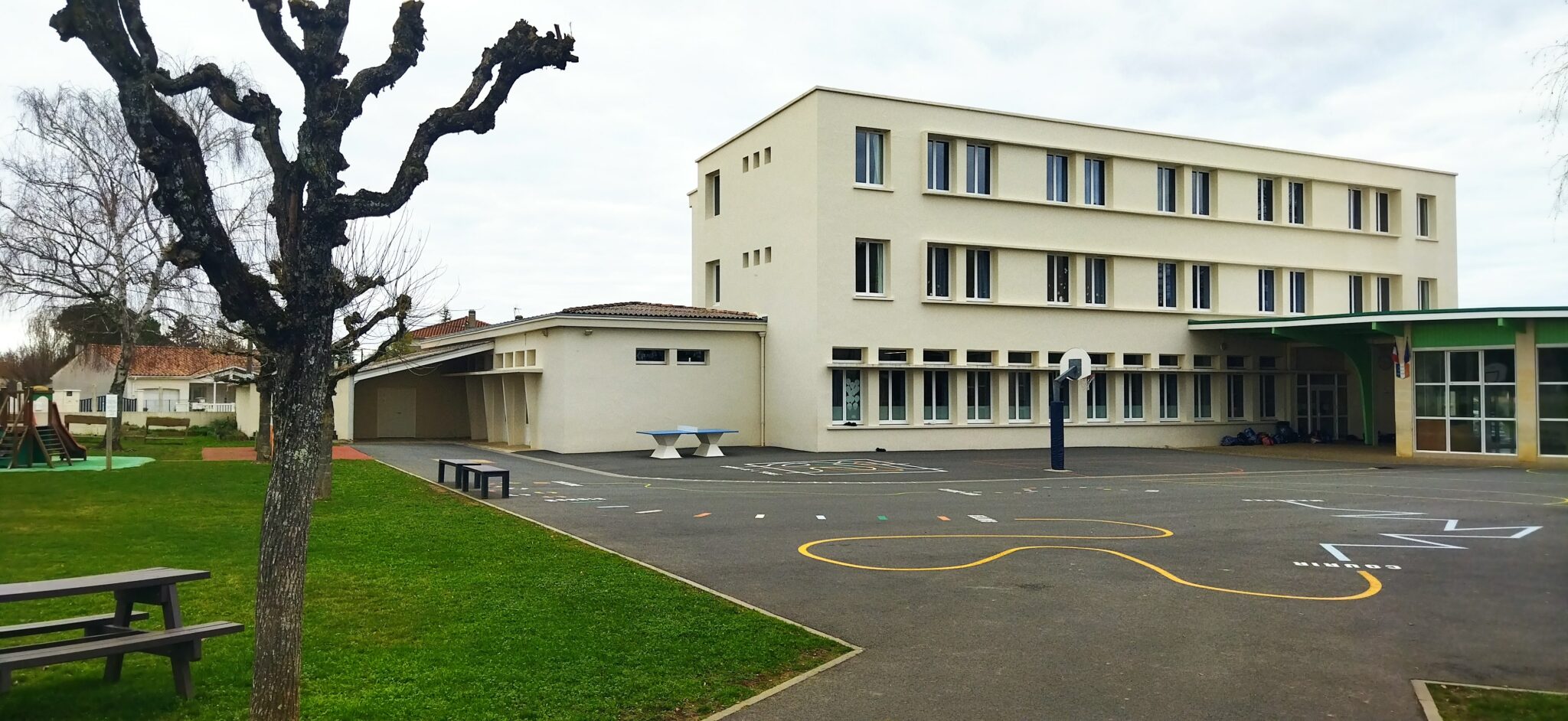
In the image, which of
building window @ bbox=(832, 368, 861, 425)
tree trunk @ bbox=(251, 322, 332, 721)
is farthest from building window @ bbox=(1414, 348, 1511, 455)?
tree trunk @ bbox=(251, 322, 332, 721)

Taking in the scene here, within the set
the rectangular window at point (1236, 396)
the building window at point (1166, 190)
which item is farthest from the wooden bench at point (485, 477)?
the rectangular window at point (1236, 396)

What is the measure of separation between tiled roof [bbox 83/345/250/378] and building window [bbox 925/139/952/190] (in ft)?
106

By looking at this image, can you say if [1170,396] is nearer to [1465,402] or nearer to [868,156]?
[1465,402]

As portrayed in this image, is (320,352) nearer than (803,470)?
Yes

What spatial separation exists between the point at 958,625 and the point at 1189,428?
31025mm

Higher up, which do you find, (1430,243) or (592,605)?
(1430,243)

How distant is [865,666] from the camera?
720cm

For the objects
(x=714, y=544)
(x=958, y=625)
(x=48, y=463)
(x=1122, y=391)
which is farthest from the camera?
(x=1122, y=391)

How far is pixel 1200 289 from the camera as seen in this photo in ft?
123

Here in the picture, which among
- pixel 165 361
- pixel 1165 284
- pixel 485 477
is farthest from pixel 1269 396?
pixel 165 361

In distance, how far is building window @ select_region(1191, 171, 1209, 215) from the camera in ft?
123

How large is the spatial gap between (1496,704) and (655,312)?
27907 mm

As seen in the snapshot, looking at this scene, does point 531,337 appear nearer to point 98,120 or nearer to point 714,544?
point 98,120

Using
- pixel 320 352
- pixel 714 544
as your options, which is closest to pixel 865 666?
pixel 320 352
